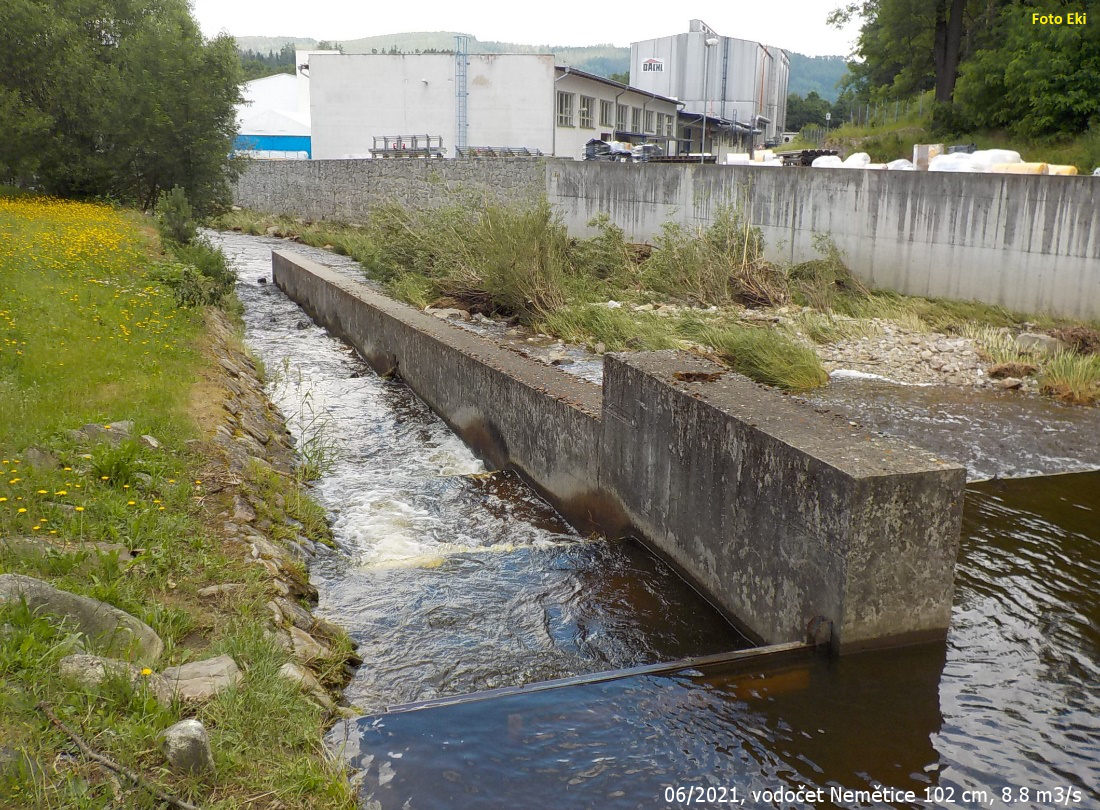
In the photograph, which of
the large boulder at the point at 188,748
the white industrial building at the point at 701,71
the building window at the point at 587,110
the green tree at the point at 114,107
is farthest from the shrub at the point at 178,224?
the white industrial building at the point at 701,71

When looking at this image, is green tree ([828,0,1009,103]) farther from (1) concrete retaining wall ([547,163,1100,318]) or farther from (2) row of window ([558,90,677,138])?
(1) concrete retaining wall ([547,163,1100,318])

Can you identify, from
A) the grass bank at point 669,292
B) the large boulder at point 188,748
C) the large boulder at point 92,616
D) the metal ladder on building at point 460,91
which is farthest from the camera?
the metal ladder on building at point 460,91

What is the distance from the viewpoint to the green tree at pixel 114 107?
2494cm

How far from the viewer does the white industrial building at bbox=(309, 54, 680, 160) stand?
40.4m

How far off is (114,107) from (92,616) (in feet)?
81.8

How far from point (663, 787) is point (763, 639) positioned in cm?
150

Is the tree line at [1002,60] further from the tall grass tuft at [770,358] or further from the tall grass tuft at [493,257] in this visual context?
the tall grass tuft at [770,358]

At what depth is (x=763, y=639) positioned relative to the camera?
5297 mm

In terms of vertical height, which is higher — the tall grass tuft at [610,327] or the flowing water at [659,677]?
the tall grass tuft at [610,327]

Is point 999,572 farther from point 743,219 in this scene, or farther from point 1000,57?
point 1000,57

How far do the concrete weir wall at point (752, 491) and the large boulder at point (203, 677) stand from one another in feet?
9.44

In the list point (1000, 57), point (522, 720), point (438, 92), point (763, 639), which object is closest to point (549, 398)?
point (763, 639)

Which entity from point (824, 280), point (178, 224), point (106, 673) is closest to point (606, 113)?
point (178, 224)

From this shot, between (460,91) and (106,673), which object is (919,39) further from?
(106,673)
